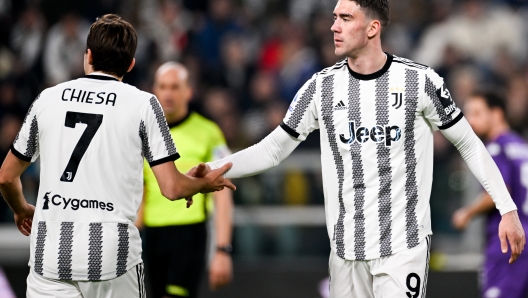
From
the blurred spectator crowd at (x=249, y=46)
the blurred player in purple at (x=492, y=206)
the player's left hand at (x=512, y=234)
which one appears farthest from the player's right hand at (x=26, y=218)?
the blurred spectator crowd at (x=249, y=46)

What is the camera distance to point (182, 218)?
20.3ft

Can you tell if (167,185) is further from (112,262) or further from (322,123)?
(322,123)

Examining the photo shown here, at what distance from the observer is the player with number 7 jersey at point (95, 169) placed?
4.04 metres

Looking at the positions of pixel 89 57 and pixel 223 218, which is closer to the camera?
pixel 89 57

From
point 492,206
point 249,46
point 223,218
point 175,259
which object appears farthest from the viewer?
point 249,46

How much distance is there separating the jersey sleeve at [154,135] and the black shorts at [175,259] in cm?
210

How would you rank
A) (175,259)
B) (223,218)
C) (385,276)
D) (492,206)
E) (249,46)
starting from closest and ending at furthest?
(385,276) → (175,259) → (223,218) → (492,206) → (249,46)

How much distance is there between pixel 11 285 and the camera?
27.2ft

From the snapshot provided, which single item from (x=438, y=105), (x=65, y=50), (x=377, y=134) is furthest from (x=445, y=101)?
(x=65, y=50)

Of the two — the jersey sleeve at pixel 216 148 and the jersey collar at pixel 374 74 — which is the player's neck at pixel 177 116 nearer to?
the jersey sleeve at pixel 216 148

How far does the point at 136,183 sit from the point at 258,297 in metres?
4.44


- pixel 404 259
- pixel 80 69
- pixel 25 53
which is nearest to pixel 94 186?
pixel 404 259

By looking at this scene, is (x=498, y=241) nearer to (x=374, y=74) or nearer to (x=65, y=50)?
(x=374, y=74)

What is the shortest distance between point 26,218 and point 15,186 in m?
0.27
